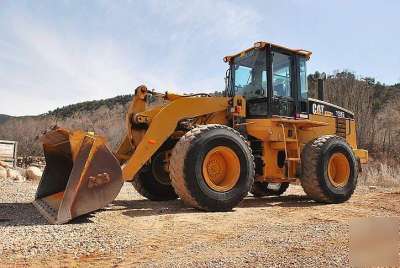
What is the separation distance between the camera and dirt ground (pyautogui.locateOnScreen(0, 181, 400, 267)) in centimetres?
415

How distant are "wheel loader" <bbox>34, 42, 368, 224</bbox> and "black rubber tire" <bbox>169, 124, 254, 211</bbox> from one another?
15 millimetres

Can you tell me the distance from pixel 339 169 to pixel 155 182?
12.2 feet

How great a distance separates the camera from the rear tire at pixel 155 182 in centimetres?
870

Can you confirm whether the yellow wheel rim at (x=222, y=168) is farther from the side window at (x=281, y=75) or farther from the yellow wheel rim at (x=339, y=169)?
the yellow wheel rim at (x=339, y=169)

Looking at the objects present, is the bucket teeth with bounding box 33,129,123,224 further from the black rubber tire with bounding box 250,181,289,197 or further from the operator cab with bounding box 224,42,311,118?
the black rubber tire with bounding box 250,181,289,197

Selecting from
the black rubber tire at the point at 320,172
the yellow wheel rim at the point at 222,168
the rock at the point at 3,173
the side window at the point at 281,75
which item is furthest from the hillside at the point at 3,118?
the yellow wheel rim at the point at 222,168

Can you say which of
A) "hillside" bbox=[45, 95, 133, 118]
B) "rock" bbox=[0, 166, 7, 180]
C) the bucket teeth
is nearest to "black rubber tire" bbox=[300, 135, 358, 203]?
the bucket teeth

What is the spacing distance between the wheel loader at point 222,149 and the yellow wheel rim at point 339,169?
20mm

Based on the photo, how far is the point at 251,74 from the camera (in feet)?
30.8

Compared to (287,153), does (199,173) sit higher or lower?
lower

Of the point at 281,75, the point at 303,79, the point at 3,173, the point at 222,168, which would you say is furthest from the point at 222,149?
the point at 3,173

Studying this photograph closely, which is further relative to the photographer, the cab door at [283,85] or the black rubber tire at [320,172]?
the cab door at [283,85]

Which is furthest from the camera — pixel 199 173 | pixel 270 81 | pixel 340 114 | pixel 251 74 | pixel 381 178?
pixel 381 178

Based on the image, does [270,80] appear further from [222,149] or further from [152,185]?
[152,185]
